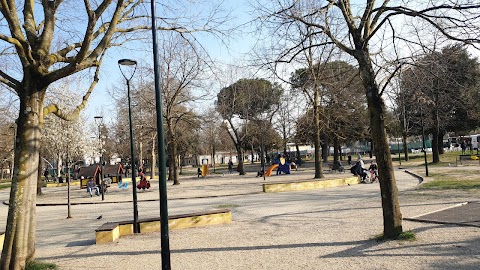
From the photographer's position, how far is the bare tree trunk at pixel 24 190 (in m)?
6.17

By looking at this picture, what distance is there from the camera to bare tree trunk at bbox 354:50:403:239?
24.7 feet

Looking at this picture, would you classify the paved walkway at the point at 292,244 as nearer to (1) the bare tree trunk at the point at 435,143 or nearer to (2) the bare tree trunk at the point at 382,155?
Answer: (2) the bare tree trunk at the point at 382,155

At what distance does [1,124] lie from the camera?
38.7 m

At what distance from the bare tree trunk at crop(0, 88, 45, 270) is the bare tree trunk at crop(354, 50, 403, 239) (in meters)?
6.02

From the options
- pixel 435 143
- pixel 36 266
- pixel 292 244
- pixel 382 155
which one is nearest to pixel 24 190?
pixel 36 266

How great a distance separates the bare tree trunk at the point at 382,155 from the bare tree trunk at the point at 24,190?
19.7 ft

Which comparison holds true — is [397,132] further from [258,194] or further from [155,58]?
[155,58]

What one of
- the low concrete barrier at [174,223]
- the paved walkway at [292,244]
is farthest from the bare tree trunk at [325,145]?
the low concrete barrier at [174,223]

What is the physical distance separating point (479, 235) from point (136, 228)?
7.67m

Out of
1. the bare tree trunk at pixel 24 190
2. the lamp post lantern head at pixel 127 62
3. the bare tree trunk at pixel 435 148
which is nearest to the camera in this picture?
the bare tree trunk at pixel 24 190

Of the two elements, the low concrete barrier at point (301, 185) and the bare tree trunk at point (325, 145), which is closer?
the low concrete barrier at point (301, 185)

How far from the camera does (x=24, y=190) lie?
20.7 ft

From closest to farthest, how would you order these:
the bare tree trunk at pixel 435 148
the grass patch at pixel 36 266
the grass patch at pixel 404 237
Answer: the grass patch at pixel 36 266, the grass patch at pixel 404 237, the bare tree trunk at pixel 435 148

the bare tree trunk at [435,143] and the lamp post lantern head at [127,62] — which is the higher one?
the lamp post lantern head at [127,62]
